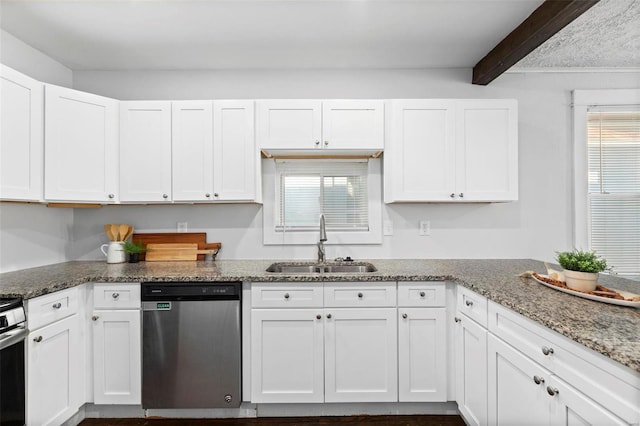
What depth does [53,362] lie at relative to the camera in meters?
1.78

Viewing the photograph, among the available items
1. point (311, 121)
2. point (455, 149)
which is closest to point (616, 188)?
point (455, 149)

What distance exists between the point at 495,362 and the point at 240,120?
2180 mm

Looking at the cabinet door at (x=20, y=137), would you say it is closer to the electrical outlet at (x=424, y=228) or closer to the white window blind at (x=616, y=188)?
the electrical outlet at (x=424, y=228)

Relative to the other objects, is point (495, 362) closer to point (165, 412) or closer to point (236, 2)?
point (165, 412)

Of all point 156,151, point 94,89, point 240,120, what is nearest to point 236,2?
point 240,120

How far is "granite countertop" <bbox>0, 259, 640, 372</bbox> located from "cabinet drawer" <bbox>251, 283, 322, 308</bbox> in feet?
0.17

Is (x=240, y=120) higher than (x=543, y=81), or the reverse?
Answer: (x=543, y=81)

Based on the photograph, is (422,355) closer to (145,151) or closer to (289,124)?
(289,124)

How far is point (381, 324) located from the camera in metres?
2.04

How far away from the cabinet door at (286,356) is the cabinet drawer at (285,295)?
0.04 meters

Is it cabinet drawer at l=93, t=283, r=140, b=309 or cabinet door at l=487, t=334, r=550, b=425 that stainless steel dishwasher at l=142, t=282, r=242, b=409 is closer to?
cabinet drawer at l=93, t=283, r=140, b=309

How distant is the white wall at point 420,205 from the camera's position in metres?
2.72

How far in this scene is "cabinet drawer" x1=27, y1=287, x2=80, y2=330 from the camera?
1663 mm

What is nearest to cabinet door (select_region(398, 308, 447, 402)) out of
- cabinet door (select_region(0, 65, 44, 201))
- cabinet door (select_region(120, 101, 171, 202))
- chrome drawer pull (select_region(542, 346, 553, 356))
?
chrome drawer pull (select_region(542, 346, 553, 356))
